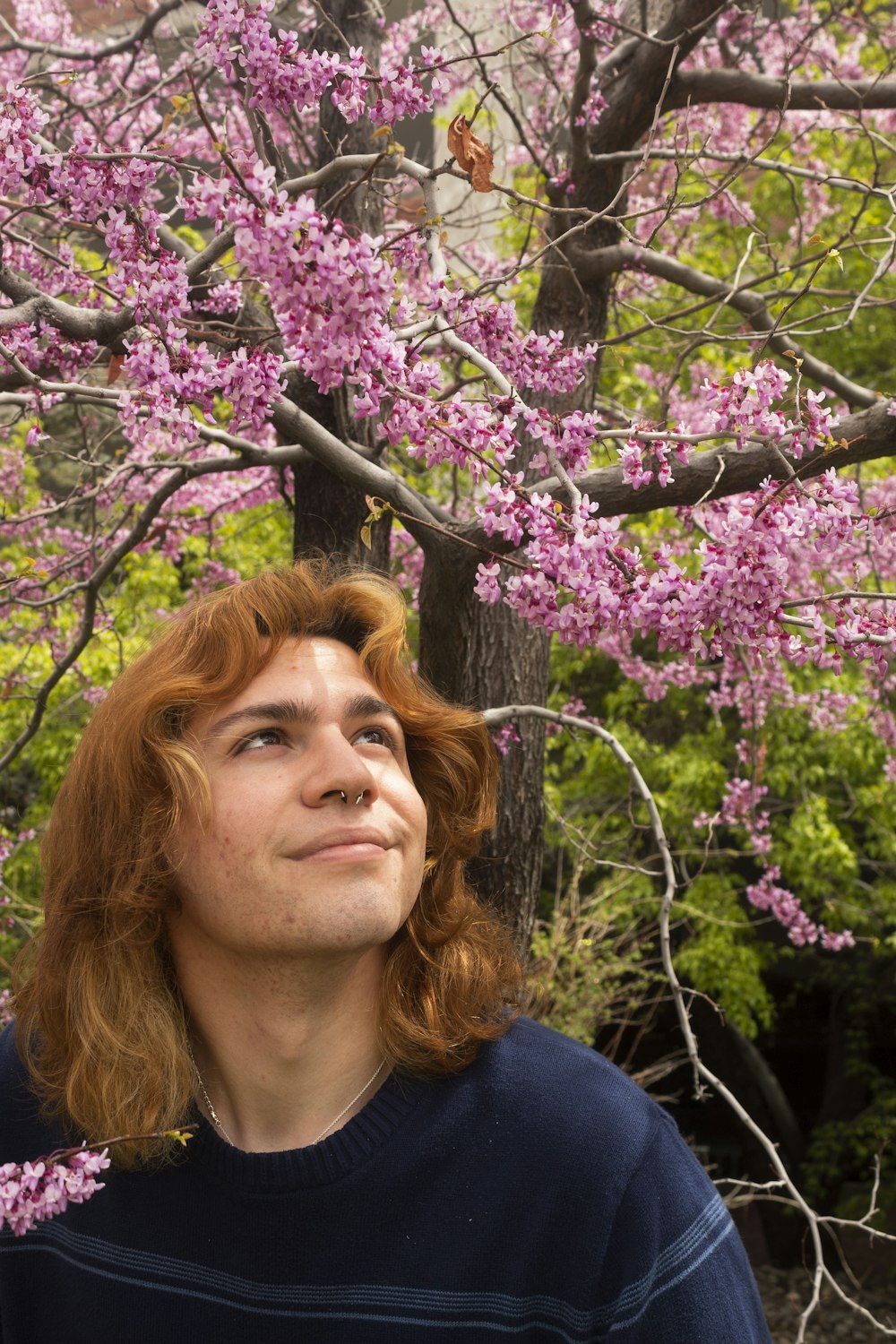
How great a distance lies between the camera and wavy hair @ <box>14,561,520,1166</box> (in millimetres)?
1832

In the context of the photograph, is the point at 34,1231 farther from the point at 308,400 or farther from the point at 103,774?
the point at 308,400

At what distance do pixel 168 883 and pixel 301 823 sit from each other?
30 cm

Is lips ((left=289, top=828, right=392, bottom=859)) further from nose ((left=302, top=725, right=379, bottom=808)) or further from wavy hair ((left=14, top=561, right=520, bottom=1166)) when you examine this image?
wavy hair ((left=14, top=561, right=520, bottom=1166))

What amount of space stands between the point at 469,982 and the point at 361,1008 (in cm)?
18

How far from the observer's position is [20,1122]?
1.96 meters

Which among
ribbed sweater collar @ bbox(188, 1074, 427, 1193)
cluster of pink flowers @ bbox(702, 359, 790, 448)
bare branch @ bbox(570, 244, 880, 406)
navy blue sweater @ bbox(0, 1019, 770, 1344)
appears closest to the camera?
navy blue sweater @ bbox(0, 1019, 770, 1344)

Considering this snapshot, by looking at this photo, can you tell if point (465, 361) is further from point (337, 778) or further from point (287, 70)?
point (337, 778)

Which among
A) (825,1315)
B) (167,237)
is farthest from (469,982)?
(825,1315)

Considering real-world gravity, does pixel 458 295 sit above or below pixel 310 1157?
above

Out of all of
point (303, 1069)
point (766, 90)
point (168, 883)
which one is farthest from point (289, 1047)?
point (766, 90)

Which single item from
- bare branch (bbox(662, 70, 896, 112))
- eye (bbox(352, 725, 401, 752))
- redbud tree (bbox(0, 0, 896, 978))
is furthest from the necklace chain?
bare branch (bbox(662, 70, 896, 112))

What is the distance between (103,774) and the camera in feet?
6.35

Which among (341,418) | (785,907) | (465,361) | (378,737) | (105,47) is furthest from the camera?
(785,907)

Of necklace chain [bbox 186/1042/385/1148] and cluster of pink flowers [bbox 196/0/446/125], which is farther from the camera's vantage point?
cluster of pink flowers [bbox 196/0/446/125]
